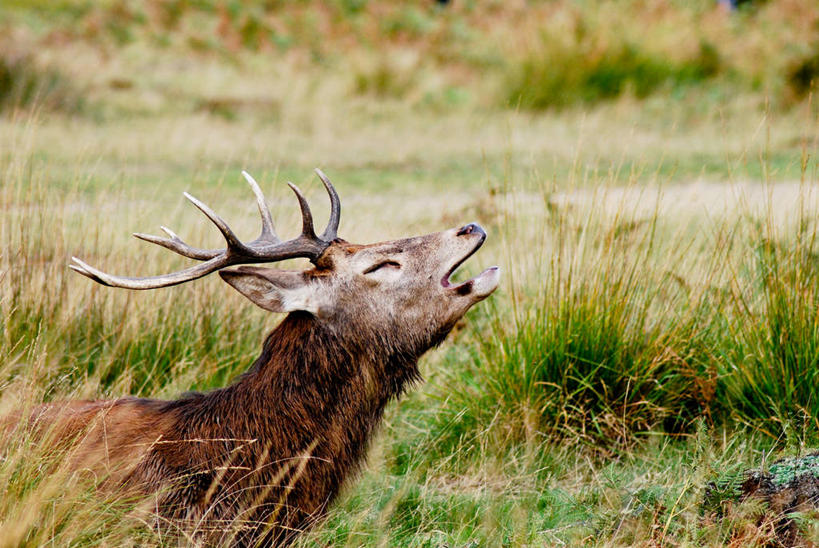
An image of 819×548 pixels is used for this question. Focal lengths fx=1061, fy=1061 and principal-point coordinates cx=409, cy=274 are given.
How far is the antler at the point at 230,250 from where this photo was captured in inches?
145

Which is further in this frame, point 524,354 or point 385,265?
point 524,354

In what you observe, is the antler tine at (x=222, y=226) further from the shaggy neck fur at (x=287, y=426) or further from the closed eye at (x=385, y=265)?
the closed eye at (x=385, y=265)

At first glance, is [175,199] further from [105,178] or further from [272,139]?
[272,139]

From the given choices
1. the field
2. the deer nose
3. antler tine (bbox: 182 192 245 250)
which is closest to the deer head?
the deer nose

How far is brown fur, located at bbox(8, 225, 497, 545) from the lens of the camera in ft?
12.5

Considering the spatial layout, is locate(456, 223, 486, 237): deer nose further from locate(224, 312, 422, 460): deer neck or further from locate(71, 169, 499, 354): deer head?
locate(224, 312, 422, 460): deer neck

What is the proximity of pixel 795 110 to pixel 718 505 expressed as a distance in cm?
1127

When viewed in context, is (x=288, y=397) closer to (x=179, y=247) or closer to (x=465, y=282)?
(x=179, y=247)

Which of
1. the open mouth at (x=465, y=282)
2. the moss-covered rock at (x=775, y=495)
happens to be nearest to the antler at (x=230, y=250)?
the open mouth at (x=465, y=282)

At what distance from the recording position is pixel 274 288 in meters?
3.96

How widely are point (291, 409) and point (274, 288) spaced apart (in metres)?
0.46

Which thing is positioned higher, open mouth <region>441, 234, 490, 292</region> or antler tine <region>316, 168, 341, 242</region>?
antler tine <region>316, 168, 341, 242</region>

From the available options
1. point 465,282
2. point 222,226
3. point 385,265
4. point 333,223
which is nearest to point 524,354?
point 465,282

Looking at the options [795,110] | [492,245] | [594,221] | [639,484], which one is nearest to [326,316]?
[639,484]
